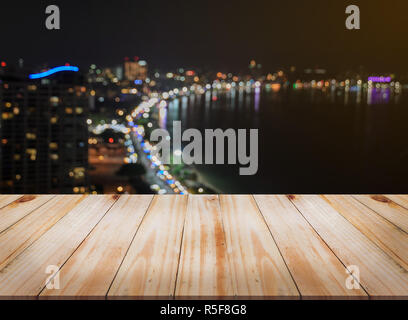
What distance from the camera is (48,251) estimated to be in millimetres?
1420

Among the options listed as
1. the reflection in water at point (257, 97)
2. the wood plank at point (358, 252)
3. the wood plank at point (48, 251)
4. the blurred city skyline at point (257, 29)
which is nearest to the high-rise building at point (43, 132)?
the reflection in water at point (257, 97)

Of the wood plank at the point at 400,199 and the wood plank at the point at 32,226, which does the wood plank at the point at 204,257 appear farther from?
the wood plank at the point at 400,199

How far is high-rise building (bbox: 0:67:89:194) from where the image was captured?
20.1 metres

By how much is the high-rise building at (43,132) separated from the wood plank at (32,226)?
18953 millimetres

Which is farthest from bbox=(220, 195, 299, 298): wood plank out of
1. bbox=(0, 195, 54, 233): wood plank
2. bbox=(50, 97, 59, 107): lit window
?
bbox=(50, 97, 59, 107): lit window

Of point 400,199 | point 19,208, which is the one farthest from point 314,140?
point 19,208

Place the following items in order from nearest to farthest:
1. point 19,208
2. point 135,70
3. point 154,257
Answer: point 154,257 < point 19,208 < point 135,70

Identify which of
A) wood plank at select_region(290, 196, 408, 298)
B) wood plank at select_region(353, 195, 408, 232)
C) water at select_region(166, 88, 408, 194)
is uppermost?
wood plank at select_region(290, 196, 408, 298)

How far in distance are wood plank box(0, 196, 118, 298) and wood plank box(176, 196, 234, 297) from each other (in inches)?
15.0

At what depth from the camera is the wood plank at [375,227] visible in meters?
1.45

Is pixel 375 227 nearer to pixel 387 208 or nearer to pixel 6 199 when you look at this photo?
pixel 387 208

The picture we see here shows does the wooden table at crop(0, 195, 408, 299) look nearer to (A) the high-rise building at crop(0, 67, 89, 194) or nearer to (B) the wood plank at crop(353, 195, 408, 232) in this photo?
(B) the wood plank at crop(353, 195, 408, 232)

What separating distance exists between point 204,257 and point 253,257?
0.52ft
